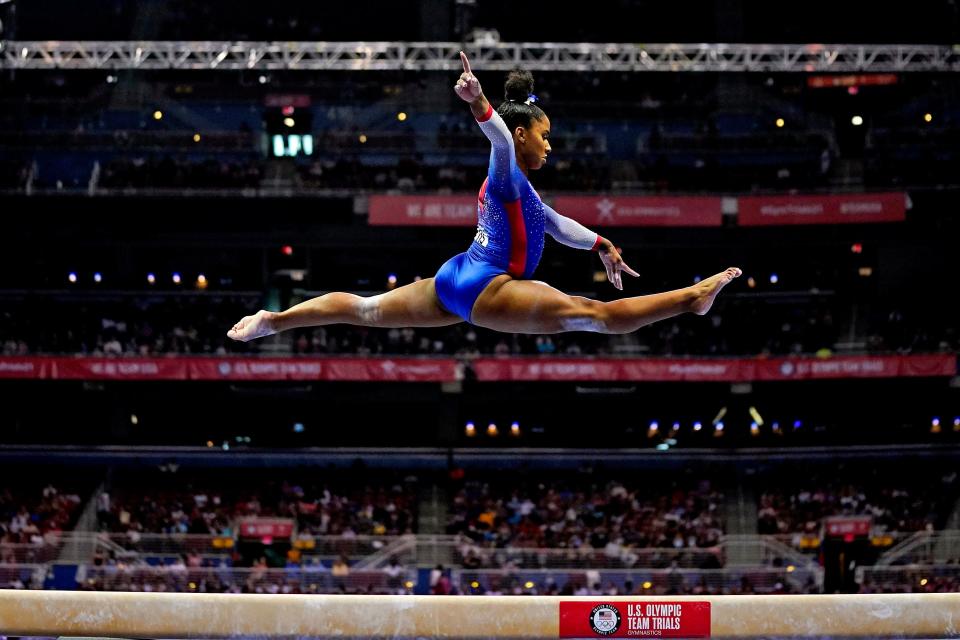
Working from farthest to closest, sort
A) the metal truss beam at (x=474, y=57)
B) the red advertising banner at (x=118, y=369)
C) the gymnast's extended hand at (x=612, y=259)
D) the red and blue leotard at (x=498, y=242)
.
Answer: the red advertising banner at (x=118, y=369), the metal truss beam at (x=474, y=57), the gymnast's extended hand at (x=612, y=259), the red and blue leotard at (x=498, y=242)

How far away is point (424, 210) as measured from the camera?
21.4m

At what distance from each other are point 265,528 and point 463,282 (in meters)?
16.3

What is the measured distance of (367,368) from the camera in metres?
21.5

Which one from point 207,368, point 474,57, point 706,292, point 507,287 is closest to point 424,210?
point 474,57

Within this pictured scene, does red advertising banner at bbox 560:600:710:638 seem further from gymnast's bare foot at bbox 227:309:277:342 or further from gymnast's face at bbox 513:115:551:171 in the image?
gymnast's face at bbox 513:115:551:171

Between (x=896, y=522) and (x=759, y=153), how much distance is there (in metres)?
9.21

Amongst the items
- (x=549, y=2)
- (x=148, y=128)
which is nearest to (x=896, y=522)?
(x=549, y=2)

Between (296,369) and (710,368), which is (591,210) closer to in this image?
(710,368)

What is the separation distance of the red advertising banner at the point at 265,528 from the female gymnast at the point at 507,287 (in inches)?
607

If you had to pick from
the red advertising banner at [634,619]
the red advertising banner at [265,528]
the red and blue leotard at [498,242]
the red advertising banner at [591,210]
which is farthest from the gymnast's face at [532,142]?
the red advertising banner at [265,528]

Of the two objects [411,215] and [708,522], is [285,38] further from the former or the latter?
[708,522]

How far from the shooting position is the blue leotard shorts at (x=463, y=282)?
548 centimetres

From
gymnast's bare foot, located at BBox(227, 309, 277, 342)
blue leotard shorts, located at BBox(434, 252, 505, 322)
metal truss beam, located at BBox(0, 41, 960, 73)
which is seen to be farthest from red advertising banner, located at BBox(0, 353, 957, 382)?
blue leotard shorts, located at BBox(434, 252, 505, 322)

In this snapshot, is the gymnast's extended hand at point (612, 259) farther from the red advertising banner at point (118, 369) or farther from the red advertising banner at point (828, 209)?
the red advertising banner at point (118, 369)
